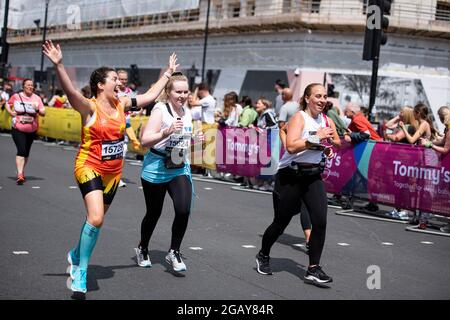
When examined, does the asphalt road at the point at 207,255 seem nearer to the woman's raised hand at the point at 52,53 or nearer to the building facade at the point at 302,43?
the woman's raised hand at the point at 52,53

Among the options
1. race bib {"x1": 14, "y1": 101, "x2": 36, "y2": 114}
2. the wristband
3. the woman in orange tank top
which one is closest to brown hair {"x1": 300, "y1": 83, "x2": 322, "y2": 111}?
the wristband

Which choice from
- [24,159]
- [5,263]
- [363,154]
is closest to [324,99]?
[5,263]

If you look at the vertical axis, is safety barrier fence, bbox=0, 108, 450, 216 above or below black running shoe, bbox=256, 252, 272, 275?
above

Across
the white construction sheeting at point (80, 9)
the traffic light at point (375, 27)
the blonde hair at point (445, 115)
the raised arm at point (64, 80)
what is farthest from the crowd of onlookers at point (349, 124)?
the white construction sheeting at point (80, 9)

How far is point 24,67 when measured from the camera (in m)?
60.9

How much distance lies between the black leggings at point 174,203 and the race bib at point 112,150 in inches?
28.0

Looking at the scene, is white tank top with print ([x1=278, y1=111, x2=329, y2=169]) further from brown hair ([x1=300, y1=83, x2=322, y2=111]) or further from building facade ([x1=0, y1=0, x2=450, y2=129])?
building facade ([x1=0, y1=0, x2=450, y2=129])

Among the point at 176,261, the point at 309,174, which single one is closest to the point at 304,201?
the point at 309,174

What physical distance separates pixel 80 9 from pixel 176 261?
34.1m

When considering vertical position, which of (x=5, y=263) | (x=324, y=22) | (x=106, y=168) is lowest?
(x=5, y=263)

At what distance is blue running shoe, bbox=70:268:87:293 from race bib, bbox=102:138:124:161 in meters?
0.91

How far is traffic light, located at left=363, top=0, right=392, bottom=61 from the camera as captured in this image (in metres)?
14.2
